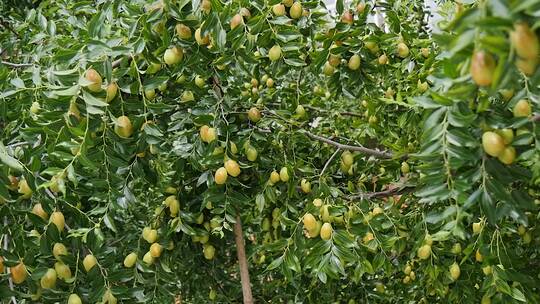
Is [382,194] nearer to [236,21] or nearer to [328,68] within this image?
[328,68]

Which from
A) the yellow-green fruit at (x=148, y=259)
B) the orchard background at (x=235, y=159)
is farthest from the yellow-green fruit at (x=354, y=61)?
the yellow-green fruit at (x=148, y=259)

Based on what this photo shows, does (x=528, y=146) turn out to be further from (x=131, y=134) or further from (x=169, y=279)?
(x=169, y=279)

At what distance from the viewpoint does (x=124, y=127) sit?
1148 mm

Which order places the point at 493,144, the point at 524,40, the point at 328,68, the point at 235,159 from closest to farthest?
the point at 524,40
the point at 493,144
the point at 235,159
the point at 328,68

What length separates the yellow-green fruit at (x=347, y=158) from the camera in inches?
62.3

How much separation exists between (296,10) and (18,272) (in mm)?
806

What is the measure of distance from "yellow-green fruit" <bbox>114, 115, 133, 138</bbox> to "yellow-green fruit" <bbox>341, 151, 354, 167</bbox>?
642 millimetres

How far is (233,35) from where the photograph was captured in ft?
3.71

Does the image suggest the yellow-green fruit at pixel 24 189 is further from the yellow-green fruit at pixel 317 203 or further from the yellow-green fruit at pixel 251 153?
the yellow-green fruit at pixel 317 203

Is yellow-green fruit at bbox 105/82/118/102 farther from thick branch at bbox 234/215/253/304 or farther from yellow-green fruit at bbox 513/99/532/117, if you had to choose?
yellow-green fruit at bbox 513/99/532/117

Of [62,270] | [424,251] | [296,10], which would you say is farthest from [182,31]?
[424,251]

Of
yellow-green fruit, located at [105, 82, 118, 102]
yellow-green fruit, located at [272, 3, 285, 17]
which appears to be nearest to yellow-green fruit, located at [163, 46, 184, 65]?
yellow-green fruit, located at [105, 82, 118, 102]

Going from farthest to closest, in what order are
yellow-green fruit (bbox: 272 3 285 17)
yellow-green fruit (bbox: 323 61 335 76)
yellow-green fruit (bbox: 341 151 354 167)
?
yellow-green fruit (bbox: 341 151 354 167) → yellow-green fruit (bbox: 323 61 335 76) → yellow-green fruit (bbox: 272 3 285 17)

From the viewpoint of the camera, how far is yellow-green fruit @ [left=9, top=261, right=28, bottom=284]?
1113 millimetres
